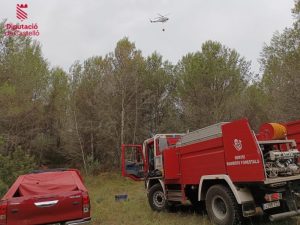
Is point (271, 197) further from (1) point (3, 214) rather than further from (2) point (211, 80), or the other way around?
(2) point (211, 80)

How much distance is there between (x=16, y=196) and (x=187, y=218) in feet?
15.1

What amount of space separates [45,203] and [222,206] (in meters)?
3.86

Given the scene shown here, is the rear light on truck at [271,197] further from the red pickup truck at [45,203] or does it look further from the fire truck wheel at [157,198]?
the fire truck wheel at [157,198]

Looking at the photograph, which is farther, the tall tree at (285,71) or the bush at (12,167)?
the tall tree at (285,71)

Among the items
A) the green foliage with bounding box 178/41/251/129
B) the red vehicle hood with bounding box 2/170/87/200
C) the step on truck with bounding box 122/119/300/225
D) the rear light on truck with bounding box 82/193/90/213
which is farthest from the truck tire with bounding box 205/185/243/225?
the green foliage with bounding box 178/41/251/129

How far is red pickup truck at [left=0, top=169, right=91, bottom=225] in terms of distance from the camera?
674cm

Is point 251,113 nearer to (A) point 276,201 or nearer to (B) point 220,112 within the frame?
(B) point 220,112

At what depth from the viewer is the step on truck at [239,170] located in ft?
23.0

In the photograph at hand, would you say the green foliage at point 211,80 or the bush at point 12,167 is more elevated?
the green foliage at point 211,80

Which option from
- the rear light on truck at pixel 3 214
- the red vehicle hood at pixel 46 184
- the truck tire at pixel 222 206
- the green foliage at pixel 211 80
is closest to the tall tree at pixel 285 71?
the green foliage at pixel 211 80

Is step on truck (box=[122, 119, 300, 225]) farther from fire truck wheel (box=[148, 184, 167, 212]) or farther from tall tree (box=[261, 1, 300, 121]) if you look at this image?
tall tree (box=[261, 1, 300, 121])

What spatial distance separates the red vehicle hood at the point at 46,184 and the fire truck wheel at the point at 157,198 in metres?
3.60

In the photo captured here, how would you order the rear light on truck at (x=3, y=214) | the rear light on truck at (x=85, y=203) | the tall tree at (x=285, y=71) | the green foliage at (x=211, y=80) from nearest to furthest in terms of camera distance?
the rear light on truck at (x=3, y=214), the rear light on truck at (x=85, y=203), the tall tree at (x=285, y=71), the green foliage at (x=211, y=80)

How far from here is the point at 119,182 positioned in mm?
24109
